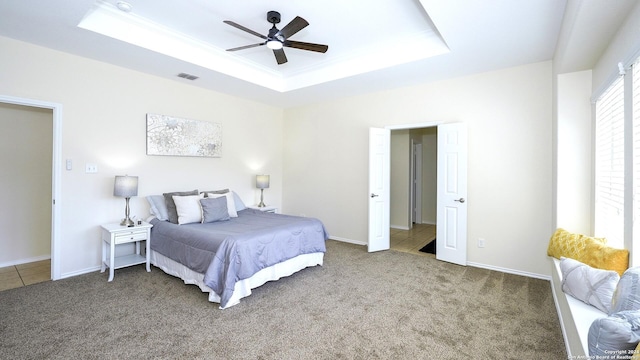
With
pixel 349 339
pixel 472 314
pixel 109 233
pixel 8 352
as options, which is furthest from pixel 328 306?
pixel 109 233

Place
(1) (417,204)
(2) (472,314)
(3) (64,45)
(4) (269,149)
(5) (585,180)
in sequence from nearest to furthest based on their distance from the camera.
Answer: (2) (472,314)
(5) (585,180)
(3) (64,45)
(4) (269,149)
(1) (417,204)

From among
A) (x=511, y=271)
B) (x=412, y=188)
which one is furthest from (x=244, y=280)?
(x=412, y=188)

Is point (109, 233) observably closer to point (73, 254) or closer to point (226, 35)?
point (73, 254)

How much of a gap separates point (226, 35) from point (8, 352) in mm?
3465

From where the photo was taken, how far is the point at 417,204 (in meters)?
7.44

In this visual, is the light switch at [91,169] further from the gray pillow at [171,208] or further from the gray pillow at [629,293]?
the gray pillow at [629,293]

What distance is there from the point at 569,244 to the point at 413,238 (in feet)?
10.3

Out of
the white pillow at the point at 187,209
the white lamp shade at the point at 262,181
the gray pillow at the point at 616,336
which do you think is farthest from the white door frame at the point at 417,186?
the gray pillow at the point at 616,336

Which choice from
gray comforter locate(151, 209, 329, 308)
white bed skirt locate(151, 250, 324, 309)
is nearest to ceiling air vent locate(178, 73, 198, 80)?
gray comforter locate(151, 209, 329, 308)

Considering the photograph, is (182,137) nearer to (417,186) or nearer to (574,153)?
(574,153)

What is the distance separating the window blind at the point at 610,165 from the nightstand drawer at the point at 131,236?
4682 millimetres

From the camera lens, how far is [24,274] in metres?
3.56

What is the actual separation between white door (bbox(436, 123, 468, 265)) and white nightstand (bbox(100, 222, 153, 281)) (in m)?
3.95

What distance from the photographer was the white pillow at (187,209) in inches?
148
